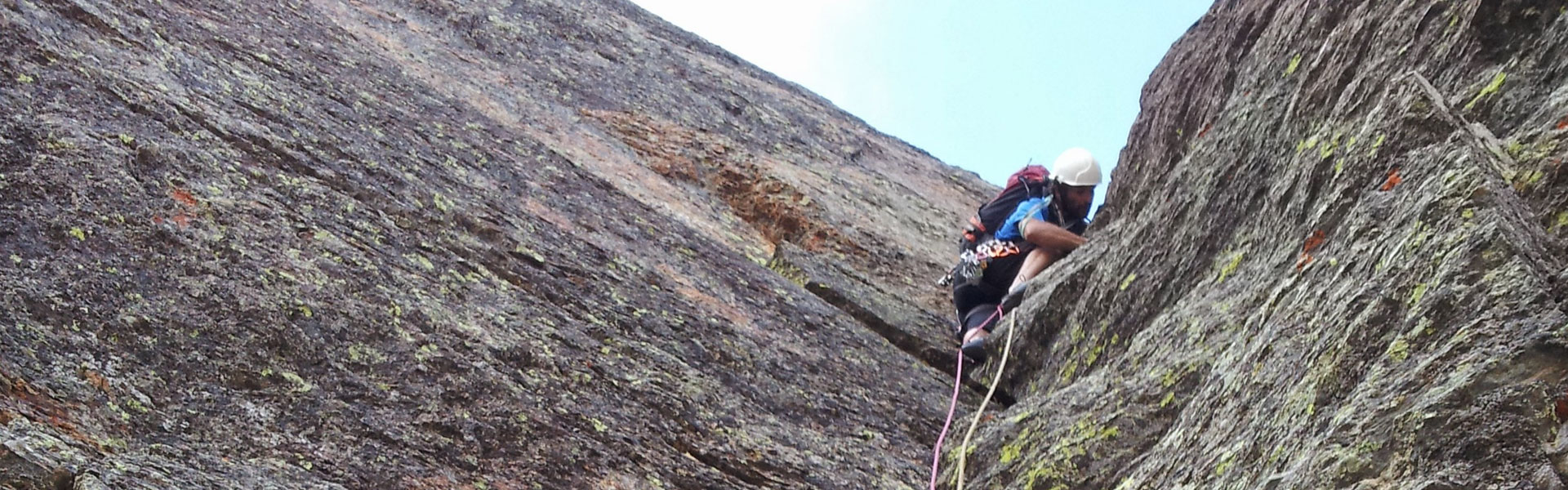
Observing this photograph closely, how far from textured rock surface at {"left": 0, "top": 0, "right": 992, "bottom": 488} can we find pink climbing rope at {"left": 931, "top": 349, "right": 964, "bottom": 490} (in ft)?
0.41

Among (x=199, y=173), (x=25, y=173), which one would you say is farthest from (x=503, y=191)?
(x=25, y=173)

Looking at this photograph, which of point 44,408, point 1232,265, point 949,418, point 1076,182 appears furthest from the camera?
point 1076,182

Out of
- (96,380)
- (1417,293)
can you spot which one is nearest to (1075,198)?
(1417,293)

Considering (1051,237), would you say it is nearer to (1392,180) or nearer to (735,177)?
(735,177)

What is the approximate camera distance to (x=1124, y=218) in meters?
10.4

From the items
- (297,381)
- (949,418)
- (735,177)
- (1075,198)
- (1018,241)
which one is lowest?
(297,381)

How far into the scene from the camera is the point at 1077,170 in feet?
40.1

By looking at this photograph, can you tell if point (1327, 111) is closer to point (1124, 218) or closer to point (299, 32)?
point (1124, 218)

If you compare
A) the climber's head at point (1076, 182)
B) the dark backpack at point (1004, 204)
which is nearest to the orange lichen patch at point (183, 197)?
the dark backpack at point (1004, 204)

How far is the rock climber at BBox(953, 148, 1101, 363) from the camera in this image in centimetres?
1079

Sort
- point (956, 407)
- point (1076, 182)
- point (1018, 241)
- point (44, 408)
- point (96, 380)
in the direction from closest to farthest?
1. point (44, 408)
2. point (96, 380)
3. point (956, 407)
4. point (1018, 241)
5. point (1076, 182)

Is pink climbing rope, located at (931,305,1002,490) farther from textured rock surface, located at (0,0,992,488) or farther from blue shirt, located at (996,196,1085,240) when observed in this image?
blue shirt, located at (996,196,1085,240)

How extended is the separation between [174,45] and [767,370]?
5.12m

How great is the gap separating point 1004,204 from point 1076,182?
74 cm
